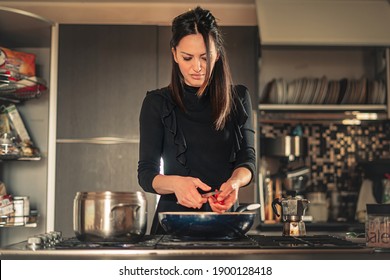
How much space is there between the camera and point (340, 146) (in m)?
4.06

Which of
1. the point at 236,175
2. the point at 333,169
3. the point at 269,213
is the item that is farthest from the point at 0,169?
the point at 236,175

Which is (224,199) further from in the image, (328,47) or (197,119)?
(328,47)

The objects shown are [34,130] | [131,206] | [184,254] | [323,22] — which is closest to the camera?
[184,254]

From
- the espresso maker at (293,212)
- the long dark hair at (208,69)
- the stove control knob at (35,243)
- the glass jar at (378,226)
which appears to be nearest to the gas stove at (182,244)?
the stove control knob at (35,243)

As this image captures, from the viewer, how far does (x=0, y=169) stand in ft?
12.9

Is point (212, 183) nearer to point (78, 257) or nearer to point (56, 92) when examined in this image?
point (78, 257)

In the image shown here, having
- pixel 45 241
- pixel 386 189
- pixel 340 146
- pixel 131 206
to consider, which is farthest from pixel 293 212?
pixel 340 146

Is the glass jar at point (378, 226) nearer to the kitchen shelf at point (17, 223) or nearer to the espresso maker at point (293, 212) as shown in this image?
the espresso maker at point (293, 212)

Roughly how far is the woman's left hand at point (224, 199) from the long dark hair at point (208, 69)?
13.7 inches

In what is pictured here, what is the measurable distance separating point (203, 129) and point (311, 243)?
0.68 m

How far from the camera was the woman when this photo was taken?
5.90 ft

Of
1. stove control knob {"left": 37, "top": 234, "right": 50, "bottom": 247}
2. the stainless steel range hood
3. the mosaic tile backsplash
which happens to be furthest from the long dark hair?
the mosaic tile backsplash

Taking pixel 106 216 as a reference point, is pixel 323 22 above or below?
above

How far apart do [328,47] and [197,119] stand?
2.12 meters
